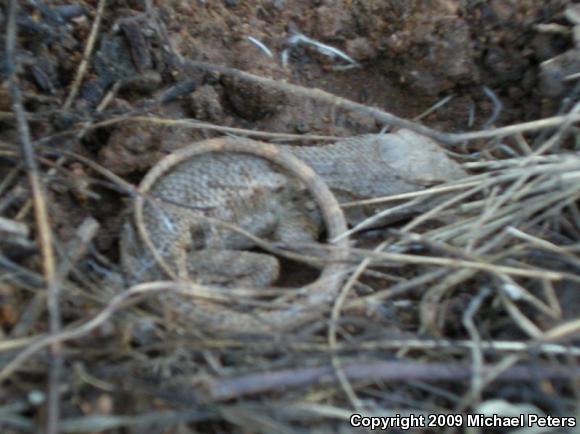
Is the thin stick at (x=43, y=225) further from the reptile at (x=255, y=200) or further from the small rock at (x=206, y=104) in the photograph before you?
the small rock at (x=206, y=104)

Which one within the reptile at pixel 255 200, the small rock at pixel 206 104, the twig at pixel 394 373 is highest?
the small rock at pixel 206 104

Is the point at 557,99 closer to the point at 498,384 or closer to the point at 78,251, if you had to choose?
the point at 498,384

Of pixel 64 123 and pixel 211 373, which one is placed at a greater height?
pixel 64 123

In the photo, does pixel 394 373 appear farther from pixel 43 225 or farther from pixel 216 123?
pixel 216 123

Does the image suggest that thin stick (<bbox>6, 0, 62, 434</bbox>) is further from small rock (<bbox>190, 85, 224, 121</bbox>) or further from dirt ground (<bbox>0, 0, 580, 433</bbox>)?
small rock (<bbox>190, 85, 224, 121</bbox>)

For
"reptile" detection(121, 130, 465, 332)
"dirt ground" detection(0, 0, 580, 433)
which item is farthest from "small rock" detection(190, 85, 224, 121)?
"reptile" detection(121, 130, 465, 332)

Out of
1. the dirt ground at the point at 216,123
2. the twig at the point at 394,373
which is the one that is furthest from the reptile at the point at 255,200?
the twig at the point at 394,373

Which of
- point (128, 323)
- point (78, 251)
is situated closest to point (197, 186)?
point (78, 251)
